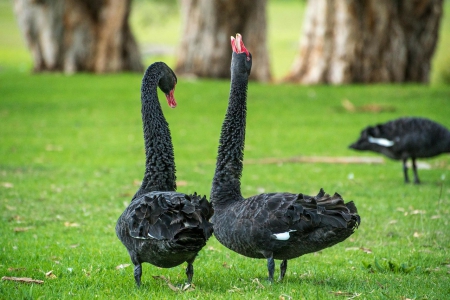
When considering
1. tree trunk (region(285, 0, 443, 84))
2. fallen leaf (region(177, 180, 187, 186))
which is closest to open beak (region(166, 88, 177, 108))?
fallen leaf (region(177, 180, 187, 186))

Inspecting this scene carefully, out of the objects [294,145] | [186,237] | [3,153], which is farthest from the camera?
[294,145]

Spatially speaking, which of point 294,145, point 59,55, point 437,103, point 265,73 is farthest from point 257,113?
point 59,55

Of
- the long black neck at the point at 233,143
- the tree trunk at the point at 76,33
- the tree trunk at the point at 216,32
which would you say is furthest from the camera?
the tree trunk at the point at 76,33

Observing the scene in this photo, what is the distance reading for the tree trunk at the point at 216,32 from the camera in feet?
83.4

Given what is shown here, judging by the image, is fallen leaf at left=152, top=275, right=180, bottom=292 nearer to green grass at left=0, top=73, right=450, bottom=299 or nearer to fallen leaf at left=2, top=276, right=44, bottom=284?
green grass at left=0, top=73, right=450, bottom=299

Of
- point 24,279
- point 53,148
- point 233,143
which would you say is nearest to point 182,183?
point 53,148

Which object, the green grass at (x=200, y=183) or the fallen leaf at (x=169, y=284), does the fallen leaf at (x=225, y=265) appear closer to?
the green grass at (x=200, y=183)

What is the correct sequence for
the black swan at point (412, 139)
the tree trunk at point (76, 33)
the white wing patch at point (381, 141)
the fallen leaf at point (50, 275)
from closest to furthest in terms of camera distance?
the fallen leaf at point (50, 275) < the black swan at point (412, 139) < the white wing patch at point (381, 141) < the tree trunk at point (76, 33)

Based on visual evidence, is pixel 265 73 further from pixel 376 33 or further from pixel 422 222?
pixel 422 222

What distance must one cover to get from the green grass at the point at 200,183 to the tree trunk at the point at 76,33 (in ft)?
6.99

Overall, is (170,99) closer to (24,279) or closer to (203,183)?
(24,279)

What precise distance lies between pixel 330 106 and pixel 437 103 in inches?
129

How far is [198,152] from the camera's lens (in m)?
15.1

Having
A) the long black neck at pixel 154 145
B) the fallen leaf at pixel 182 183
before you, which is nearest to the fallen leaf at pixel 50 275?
the long black neck at pixel 154 145
